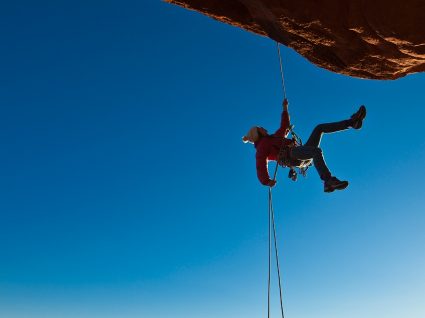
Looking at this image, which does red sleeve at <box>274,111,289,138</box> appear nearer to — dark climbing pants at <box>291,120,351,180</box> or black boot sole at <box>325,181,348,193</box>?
dark climbing pants at <box>291,120,351,180</box>

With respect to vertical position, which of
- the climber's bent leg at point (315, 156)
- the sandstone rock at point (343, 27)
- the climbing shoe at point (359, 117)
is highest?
the sandstone rock at point (343, 27)

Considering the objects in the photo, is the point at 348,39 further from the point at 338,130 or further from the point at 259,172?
the point at 259,172

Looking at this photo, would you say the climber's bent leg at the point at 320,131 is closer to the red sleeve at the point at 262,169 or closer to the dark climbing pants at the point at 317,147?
the dark climbing pants at the point at 317,147

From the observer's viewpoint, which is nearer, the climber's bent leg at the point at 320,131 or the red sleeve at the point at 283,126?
the climber's bent leg at the point at 320,131

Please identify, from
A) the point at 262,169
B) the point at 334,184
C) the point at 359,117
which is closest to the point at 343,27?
the point at 359,117

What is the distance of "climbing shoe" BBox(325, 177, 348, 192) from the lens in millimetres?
6475

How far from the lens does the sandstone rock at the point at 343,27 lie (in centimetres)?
589

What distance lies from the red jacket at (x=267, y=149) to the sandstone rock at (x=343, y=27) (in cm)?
150

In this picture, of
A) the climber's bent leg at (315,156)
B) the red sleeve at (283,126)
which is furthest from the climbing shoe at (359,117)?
the red sleeve at (283,126)

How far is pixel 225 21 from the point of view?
6652 mm

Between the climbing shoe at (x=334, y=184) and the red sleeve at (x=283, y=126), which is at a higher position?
the red sleeve at (x=283, y=126)

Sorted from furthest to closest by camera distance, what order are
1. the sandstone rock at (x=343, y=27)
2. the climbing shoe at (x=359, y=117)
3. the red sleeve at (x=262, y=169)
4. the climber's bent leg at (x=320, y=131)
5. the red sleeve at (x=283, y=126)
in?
1. the red sleeve at (x=283, y=126)
2. the red sleeve at (x=262, y=169)
3. the climber's bent leg at (x=320, y=131)
4. the climbing shoe at (x=359, y=117)
5. the sandstone rock at (x=343, y=27)

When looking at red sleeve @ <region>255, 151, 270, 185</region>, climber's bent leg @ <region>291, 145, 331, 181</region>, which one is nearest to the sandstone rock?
climber's bent leg @ <region>291, 145, 331, 181</region>

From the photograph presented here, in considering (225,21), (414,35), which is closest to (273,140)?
(225,21)
